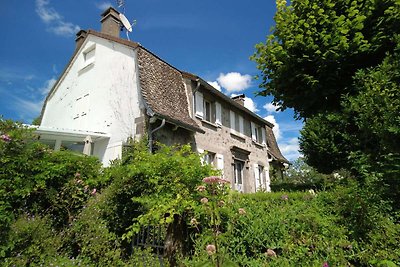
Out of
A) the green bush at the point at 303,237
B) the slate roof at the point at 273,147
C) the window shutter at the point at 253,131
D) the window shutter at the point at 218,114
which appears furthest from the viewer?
the slate roof at the point at 273,147

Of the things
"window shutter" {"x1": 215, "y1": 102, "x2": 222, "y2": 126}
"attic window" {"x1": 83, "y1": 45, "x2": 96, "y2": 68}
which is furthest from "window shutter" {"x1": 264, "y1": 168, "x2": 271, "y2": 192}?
"attic window" {"x1": 83, "y1": 45, "x2": 96, "y2": 68}

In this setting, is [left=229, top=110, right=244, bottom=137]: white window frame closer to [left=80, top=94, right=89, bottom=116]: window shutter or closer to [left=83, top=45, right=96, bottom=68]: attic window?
[left=80, top=94, right=89, bottom=116]: window shutter

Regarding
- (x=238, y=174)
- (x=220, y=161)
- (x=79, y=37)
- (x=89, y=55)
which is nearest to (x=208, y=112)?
(x=220, y=161)

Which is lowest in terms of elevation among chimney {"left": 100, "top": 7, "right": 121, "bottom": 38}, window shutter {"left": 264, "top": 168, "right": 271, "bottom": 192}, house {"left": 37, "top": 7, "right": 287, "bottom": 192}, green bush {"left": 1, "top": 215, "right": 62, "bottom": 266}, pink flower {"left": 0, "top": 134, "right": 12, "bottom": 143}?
green bush {"left": 1, "top": 215, "right": 62, "bottom": 266}

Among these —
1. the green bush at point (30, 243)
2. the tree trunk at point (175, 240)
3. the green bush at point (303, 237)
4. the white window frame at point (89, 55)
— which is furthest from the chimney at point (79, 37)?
the green bush at point (303, 237)

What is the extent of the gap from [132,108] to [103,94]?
5.63ft

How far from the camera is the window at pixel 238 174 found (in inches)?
527

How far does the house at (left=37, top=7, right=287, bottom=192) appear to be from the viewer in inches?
361

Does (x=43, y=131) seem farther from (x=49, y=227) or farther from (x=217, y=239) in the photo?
(x=217, y=239)

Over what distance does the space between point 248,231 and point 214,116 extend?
28.6 ft

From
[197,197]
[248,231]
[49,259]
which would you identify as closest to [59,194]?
[49,259]

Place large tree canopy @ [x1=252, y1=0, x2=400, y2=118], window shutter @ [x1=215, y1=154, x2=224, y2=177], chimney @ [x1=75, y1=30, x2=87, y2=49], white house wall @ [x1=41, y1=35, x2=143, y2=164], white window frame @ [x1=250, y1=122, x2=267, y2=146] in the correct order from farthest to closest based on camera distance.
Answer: white window frame @ [x1=250, y1=122, x2=267, y2=146]
chimney @ [x1=75, y1=30, x2=87, y2=49]
window shutter @ [x1=215, y1=154, x2=224, y2=177]
white house wall @ [x1=41, y1=35, x2=143, y2=164]
large tree canopy @ [x1=252, y1=0, x2=400, y2=118]

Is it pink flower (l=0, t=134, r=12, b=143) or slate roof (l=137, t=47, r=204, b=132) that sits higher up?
slate roof (l=137, t=47, r=204, b=132)

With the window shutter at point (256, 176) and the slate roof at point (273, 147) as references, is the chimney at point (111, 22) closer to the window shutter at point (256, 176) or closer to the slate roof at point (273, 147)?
the window shutter at point (256, 176)
